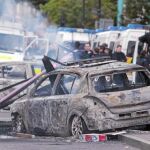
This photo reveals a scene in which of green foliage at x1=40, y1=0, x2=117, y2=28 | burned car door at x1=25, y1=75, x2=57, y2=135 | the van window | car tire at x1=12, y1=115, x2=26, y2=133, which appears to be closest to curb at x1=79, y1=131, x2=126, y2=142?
burned car door at x1=25, y1=75, x2=57, y2=135

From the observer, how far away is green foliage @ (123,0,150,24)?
4459cm

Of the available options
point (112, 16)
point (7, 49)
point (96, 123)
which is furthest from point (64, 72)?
point (112, 16)

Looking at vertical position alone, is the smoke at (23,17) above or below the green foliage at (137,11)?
below

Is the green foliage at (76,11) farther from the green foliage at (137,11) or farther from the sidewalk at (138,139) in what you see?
the sidewalk at (138,139)

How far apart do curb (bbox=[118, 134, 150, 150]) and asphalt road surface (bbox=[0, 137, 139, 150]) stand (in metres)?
0.10

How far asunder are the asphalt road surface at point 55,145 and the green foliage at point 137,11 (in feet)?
108

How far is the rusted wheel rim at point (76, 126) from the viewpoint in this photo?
39.9ft

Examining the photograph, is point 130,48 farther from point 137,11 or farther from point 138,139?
point 137,11

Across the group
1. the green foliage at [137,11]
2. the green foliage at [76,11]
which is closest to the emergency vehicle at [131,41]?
the green foliage at [137,11]

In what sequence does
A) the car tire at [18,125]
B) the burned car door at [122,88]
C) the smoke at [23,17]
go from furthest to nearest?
the smoke at [23,17]
the car tire at [18,125]
the burned car door at [122,88]

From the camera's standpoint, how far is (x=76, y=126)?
12258 mm

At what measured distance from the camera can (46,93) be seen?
43.9 ft

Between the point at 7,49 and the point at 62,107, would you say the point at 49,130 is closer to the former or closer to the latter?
the point at 62,107

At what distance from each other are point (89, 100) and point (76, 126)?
22.1 inches
